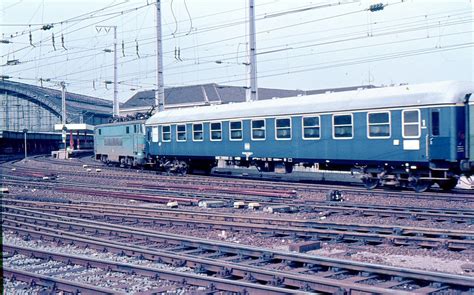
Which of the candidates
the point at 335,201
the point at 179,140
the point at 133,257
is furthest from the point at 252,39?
the point at 133,257

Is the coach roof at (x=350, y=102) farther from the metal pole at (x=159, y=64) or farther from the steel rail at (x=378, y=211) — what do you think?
the metal pole at (x=159, y=64)

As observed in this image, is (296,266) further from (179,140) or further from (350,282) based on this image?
(179,140)

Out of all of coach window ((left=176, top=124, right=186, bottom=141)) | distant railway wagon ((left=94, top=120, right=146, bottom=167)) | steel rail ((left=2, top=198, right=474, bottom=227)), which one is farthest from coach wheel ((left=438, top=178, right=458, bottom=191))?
distant railway wagon ((left=94, top=120, right=146, bottom=167))

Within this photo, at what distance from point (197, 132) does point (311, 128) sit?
764cm

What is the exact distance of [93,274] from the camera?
9031 mm

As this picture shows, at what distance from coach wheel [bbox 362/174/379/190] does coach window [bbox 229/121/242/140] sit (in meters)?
6.67

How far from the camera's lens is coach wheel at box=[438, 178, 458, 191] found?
1923 cm

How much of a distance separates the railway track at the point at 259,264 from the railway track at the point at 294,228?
60.3 inches

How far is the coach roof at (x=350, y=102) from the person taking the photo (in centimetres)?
1828

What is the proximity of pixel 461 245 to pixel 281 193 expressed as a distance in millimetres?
9546

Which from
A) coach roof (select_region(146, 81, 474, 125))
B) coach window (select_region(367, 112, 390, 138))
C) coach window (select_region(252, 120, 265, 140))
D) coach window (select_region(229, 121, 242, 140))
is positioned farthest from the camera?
coach window (select_region(229, 121, 242, 140))

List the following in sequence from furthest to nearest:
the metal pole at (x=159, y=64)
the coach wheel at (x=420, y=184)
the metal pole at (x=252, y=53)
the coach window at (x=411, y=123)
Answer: the metal pole at (x=159, y=64), the metal pole at (x=252, y=53), the coach wheel at (x=420, y=184), the coach window at (x=411, y=123)

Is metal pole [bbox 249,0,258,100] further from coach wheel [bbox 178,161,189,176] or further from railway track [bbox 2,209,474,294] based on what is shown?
railway track [bbox 2,209,474,294]

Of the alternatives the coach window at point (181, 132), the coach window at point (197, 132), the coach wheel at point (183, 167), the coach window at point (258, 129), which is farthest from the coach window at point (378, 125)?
the coach wheel at point (183, 167)
